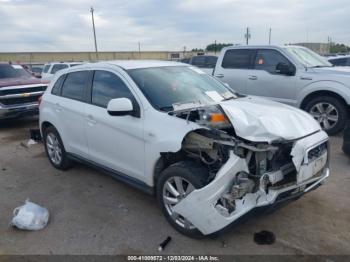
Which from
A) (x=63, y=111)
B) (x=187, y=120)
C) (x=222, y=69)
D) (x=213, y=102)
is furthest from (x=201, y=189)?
(x=222, y=69)

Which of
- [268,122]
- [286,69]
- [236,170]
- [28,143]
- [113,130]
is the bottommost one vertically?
[28,143]

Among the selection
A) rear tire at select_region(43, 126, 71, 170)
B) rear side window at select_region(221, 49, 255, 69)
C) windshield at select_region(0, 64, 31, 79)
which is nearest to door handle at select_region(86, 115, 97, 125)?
rear tire at select_region(43, 126, 71, 170)

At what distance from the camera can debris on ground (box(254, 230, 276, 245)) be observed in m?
3.37

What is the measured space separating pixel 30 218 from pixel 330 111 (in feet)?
20.0

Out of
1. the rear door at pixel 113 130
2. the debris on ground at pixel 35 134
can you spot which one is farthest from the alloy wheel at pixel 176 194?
the debris on ground at pixel 35 134

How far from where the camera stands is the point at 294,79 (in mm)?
7418

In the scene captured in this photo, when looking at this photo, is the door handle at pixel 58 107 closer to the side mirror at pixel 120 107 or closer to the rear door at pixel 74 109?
the rear door at pixel 74 109

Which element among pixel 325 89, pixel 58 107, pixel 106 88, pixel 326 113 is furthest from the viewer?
pixel 326 113

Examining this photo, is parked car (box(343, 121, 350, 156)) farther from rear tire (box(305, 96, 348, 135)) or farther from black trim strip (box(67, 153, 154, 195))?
black trim strip (box(67, 153, 154, 195))

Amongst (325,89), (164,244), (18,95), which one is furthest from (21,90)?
(325,89)

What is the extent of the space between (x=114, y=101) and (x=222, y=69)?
18.0 ft

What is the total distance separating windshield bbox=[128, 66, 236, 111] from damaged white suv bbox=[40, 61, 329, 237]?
0.04 ft

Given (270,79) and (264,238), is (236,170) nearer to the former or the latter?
(264,238)

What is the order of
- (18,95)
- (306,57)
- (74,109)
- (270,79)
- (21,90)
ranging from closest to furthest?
(74,109)
(270,79)
(306,57)
(18,95)
(21,90)
